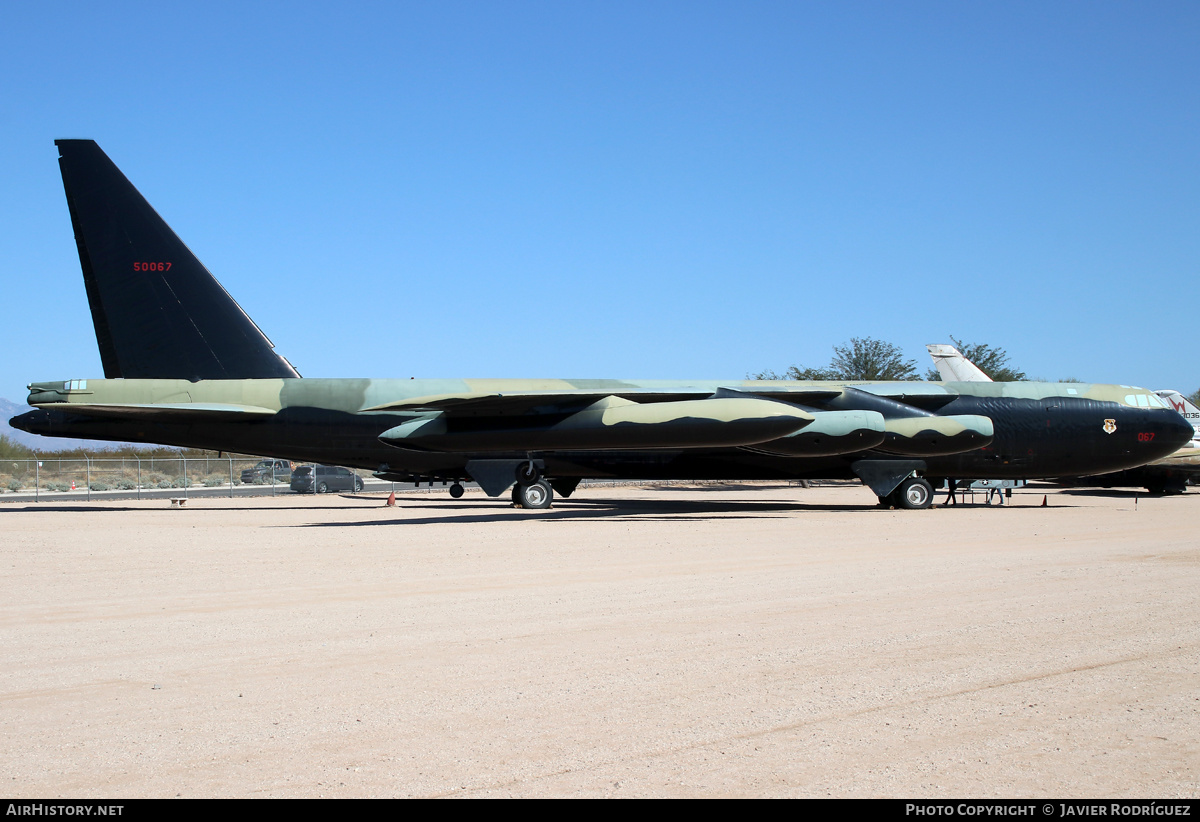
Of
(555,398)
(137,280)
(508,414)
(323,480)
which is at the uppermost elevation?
(137,280)

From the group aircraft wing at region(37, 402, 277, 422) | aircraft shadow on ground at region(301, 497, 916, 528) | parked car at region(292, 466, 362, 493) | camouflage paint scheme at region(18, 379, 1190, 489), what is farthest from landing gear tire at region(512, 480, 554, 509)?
parked car at region(292, 466, 362, 493)

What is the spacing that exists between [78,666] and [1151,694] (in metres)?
6.58

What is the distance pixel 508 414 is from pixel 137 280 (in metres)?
9.38

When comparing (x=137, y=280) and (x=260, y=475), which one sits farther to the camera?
(x=260, y=475)

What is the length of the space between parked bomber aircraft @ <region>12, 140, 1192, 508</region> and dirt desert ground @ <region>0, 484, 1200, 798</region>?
8.42 m

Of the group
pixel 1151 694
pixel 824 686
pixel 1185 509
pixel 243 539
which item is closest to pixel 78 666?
pixel 824 686

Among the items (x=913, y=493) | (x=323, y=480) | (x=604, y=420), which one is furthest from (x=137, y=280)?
(x=323, y=480)

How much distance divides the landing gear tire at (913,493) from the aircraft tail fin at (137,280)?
57.0 feet

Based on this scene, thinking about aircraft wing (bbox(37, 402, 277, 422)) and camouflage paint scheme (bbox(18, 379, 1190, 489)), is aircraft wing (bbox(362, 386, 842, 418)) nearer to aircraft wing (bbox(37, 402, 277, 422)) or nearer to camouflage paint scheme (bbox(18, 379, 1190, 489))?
camouflage paint scheme (bbox(18, 379, 1190, 489))

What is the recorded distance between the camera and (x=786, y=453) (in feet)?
73.2

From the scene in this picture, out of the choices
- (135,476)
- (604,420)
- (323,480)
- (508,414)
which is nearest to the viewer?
(604,420)

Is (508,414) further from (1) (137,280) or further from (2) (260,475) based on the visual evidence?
(2) (260,475)

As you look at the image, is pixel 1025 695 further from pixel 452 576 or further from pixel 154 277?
A: pixel 154 277

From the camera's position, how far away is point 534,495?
24188 mm
